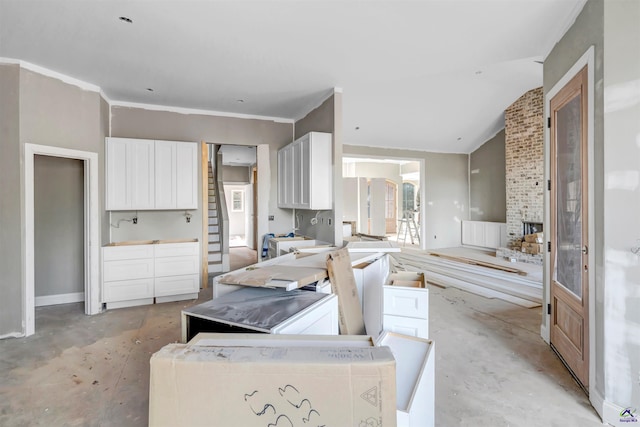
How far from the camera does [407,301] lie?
8.34ft

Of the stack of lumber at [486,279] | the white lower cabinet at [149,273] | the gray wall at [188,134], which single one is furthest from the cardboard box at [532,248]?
the white lower cabinet at [149,273]

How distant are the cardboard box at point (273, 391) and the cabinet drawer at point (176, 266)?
12.3 ft

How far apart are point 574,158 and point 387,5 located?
77.7 inches

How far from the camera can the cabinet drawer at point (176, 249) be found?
14.5 feet

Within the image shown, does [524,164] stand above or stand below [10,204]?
above

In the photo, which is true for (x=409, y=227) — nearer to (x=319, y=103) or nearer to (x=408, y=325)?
(x=319, y=103)

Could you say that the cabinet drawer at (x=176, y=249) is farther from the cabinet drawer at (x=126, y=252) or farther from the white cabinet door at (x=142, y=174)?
the white cabinet door at (x=142, y=174)

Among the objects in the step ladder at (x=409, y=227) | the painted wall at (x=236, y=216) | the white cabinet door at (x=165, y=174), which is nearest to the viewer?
the white cabinet door at (x=165, y=174)

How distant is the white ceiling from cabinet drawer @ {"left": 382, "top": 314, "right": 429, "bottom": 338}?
250 centimetres

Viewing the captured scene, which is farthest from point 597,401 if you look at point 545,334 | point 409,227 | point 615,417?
point 409,227

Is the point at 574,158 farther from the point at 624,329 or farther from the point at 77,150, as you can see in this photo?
the point at 77,150

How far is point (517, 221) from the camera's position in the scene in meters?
7.17

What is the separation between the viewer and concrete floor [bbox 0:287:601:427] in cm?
Answer: 209

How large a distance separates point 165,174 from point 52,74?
5.37ft
